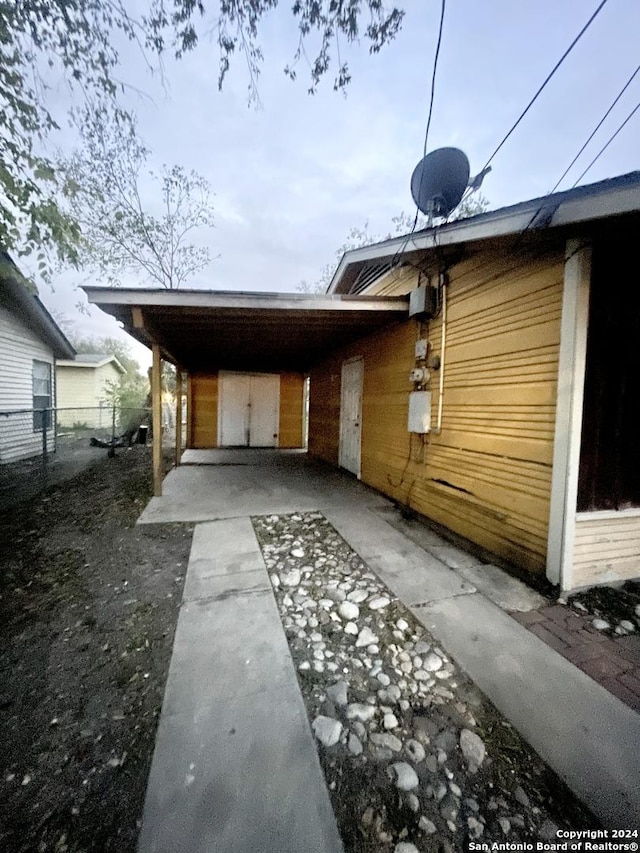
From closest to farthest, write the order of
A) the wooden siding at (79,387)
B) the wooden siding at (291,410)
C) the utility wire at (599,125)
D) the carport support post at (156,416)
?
the utility wire at (599,125), the carport support post at (156,416), the wooden siding at (291,410), the wooden siding at (79,387)

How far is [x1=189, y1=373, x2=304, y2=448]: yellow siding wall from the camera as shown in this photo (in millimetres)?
9766

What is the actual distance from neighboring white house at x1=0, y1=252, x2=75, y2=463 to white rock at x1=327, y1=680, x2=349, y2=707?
7.32m

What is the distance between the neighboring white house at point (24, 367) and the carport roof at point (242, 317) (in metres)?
3.57

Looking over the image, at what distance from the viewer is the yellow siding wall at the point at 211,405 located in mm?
9766

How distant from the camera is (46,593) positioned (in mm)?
2408

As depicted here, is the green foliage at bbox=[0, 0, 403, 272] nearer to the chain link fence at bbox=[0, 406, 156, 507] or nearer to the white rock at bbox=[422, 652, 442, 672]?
the chain link fence at bbox=[0, 406, 156, 507]

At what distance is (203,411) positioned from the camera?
986 cm

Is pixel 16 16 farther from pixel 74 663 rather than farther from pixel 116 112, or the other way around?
pixel 74 663

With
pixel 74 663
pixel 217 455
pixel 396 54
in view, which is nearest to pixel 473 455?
pixel 74 663

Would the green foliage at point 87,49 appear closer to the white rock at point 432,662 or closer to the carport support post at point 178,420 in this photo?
the carport support post at point 178,420

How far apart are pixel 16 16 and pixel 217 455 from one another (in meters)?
7.22

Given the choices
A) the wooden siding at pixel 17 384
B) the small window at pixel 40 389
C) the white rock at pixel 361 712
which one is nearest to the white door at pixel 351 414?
the white rock at pixel 361 712

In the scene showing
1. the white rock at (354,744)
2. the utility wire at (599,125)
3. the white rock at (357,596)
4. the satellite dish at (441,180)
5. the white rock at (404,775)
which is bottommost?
the white rock at (354,744)

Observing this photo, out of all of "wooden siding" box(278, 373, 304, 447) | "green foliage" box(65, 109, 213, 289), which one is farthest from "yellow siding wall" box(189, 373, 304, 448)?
"green foliage" box(65, 109, 213, 289)
